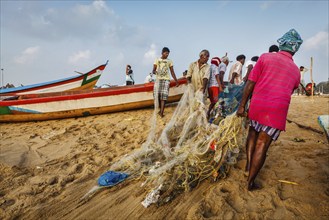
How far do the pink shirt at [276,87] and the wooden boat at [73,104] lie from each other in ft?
15.7

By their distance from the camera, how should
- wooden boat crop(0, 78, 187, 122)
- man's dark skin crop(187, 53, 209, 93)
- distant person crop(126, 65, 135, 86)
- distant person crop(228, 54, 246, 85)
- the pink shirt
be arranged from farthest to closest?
distant person crop(126, 65, 135, 86) → wooden boat crop(0, 78, 187, 122) → distant person crop(228, 54, 246, 85) → man's dark skin crop(187, 53, 209, 93) → the pink shirt

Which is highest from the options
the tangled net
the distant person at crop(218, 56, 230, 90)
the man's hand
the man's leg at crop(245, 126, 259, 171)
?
the distant person at crop(218, 56, 230, 90)

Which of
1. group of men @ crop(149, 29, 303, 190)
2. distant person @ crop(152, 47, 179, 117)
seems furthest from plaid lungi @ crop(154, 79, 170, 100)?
group of men @ crop(149, 29, 303, 190)

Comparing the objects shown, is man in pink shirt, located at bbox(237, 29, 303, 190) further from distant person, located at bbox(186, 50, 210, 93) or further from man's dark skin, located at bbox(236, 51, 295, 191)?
distant person, located at bbox(186, 50, 210, 93)

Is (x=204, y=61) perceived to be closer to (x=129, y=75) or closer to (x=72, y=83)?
(x=129, y=75)

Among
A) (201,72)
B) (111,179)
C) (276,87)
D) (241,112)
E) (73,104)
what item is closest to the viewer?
(276,87)

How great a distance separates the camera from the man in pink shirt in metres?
2.23

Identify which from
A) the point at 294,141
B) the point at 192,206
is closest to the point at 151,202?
the point at 192,206

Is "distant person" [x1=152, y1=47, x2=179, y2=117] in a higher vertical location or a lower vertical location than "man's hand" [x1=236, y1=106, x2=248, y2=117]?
higher

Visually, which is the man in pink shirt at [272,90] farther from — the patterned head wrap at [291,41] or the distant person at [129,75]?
the distant person at [129,75]

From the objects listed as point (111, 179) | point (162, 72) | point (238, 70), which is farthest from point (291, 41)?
point (162, 72)

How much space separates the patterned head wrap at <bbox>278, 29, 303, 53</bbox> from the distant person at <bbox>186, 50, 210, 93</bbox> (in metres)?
2.44

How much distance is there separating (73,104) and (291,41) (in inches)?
239

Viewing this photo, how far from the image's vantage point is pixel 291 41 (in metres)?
2.30
